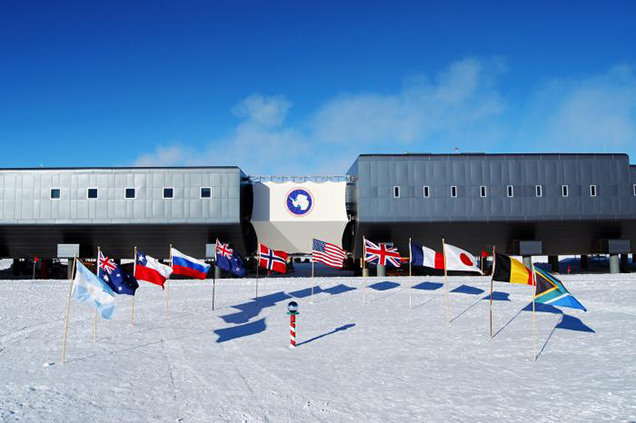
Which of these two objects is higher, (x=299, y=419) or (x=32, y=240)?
(x=32, y=240)

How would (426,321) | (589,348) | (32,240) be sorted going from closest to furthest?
(589,348)
(426,321)
(32,240)

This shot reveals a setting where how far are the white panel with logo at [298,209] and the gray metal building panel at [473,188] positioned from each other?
2.57 m

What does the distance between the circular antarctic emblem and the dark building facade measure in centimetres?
401

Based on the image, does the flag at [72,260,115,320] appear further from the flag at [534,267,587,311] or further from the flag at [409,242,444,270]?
the flag at [534,267,587,311]

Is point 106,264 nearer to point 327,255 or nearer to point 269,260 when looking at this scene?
point 269,260

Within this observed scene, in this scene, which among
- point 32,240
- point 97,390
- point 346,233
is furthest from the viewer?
point 346,233

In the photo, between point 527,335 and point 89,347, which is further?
point 527,335

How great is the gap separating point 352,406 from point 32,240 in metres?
35.1

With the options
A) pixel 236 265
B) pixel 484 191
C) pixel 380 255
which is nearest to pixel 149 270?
pixel 236 265

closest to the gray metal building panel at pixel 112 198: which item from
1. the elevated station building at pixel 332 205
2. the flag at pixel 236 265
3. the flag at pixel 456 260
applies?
the elevated station building at pixel 332 205

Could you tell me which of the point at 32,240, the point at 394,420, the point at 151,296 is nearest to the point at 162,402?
the point at 394,420

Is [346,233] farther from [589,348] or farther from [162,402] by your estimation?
[162,402]

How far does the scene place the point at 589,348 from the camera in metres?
13.4

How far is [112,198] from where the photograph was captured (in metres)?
32.6
